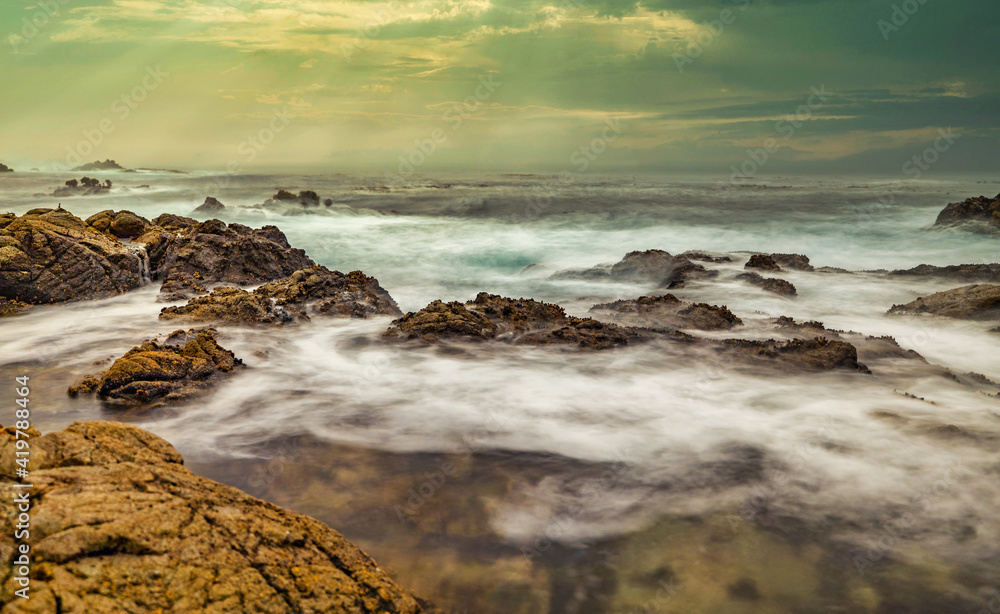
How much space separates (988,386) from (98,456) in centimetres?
886

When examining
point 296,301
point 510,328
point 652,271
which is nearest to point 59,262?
point 296,301

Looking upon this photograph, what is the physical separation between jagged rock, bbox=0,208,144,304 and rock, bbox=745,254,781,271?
13598 millimetres

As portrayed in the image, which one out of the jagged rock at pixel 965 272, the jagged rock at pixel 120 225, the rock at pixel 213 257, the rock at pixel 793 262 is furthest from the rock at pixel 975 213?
the jagged rock at pixel 120 225

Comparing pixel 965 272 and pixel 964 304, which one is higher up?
pixel 964 304

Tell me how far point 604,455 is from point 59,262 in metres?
10.1

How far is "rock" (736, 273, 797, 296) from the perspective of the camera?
12.3 metres

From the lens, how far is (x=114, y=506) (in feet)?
8.27

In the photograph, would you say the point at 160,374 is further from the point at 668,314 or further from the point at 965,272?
the point at 965,272

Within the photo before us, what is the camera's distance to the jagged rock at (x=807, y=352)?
7.34 m

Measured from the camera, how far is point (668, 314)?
9.72 m

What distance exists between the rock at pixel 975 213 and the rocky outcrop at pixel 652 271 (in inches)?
591

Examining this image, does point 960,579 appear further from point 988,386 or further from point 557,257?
point 557,257

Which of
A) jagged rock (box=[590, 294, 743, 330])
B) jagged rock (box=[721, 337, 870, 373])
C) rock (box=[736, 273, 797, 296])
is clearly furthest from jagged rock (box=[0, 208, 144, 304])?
rock (box=[736, 273, 797, 296])

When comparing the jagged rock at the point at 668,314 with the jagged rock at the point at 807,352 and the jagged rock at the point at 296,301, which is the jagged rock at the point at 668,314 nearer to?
the jagged rock at the point at 807,352
